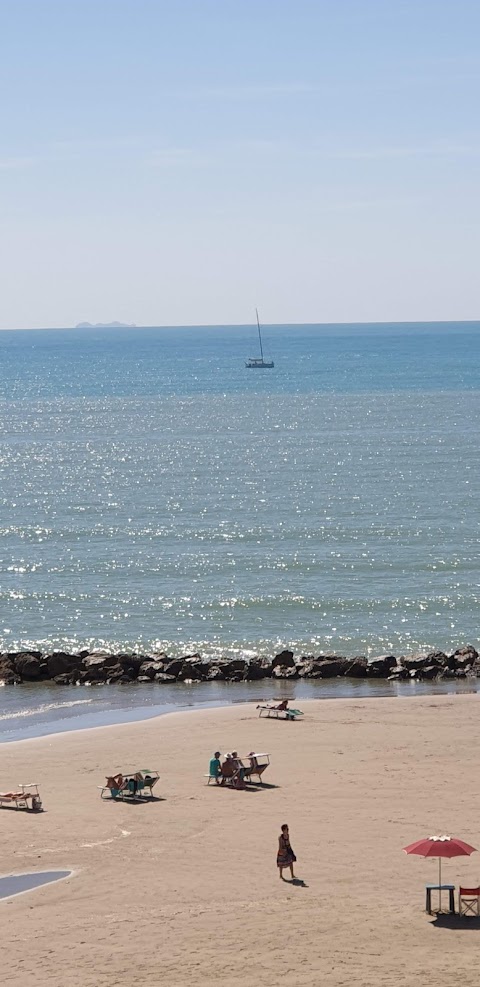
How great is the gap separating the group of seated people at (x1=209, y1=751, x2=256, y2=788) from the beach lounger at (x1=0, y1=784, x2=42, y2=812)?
12.7 ft

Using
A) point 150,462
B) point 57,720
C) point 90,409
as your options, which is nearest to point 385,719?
point 57,720

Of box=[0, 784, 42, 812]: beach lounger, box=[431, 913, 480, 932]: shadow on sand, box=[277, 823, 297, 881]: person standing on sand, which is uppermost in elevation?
box=[277, 823, 297, 881]: person standing on sand

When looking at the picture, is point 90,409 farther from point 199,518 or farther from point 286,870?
point 286,870

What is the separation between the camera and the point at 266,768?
2922 centimetres

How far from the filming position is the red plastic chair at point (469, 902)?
19828 mm

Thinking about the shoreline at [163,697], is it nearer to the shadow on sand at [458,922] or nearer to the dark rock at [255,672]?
the dark rock at [255,672]

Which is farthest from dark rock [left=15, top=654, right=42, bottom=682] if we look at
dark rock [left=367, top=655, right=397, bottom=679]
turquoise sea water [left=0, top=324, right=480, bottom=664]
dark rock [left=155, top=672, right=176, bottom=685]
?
dark rock [left=367, top=655, right=397, bottom=679]

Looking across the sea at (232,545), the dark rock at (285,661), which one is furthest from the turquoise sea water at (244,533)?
the dark rock at (285,661)

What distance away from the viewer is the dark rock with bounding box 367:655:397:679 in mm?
41281

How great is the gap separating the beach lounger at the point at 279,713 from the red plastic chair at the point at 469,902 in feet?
49.1

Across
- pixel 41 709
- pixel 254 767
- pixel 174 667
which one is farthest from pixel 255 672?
pixel 254 767

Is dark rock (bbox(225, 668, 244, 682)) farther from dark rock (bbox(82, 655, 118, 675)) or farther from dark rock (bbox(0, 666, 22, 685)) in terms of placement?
dark rock (bbox(0, 666, 22, 685))

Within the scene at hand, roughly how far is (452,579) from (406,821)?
29.0 metres

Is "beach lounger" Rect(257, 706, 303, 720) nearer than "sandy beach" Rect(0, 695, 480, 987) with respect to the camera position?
No
